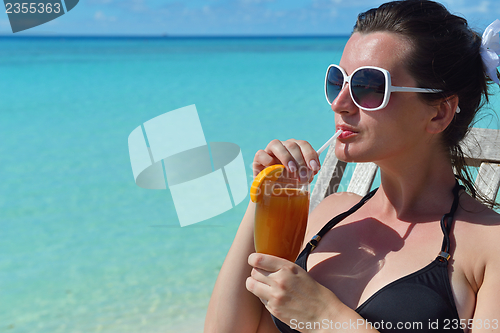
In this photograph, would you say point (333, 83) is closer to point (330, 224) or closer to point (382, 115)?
point (382, 115)

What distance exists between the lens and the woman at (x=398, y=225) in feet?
3.94

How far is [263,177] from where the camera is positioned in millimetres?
1208

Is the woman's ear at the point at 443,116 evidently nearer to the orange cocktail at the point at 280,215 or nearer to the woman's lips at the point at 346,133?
the woman's lips at the point at 346,133

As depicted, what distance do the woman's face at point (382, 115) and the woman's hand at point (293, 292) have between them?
38 cm

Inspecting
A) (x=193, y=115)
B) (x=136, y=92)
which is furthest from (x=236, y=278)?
(x=136, y=92)

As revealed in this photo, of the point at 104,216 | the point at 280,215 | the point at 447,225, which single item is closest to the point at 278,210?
the point at 280,215

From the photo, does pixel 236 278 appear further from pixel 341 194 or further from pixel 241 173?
pixel 241 173

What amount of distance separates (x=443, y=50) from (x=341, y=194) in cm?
71

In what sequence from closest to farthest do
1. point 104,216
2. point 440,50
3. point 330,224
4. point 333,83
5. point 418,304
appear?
point 418,304 < point 440,50 < point 333,83 < point 330,224 < point 104,216

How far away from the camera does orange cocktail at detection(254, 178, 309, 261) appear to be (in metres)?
1.25

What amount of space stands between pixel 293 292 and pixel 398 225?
469 millimetres

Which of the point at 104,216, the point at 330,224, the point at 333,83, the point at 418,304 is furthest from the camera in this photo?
the point at 104,216

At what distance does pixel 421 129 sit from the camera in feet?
4.38

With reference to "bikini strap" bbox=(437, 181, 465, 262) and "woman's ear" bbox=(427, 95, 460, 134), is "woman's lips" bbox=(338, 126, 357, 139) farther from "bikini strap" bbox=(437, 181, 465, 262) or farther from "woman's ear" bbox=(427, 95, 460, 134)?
"bikini strap" bbox=(437, 181, 465, 262)
